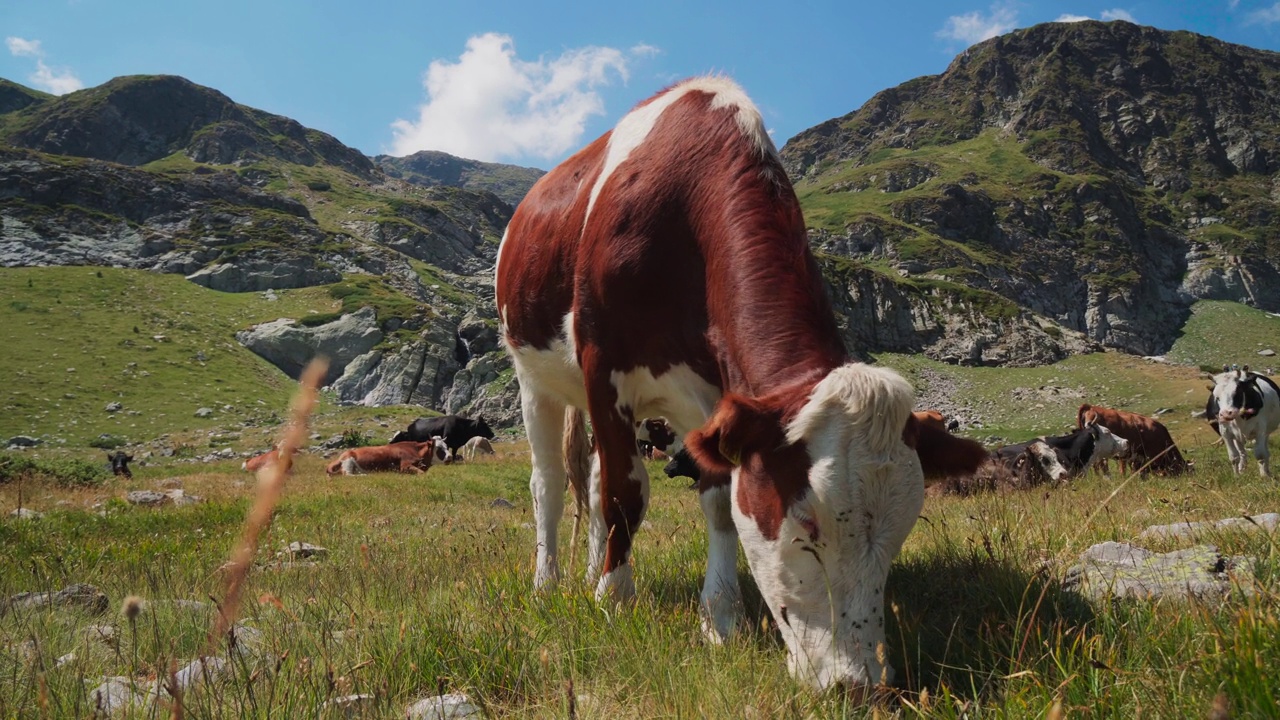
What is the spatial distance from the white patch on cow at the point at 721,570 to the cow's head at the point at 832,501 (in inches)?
29.1

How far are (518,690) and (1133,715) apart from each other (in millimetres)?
1936

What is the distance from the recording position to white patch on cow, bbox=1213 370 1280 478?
13508 mm

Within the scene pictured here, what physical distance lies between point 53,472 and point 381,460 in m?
9.63

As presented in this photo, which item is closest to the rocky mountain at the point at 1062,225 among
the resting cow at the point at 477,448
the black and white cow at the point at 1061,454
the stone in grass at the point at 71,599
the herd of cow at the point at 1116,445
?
the herd of cow at the point at 1116,445

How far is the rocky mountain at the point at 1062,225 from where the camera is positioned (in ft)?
274

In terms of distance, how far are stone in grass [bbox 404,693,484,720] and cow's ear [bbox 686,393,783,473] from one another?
48.9 inches

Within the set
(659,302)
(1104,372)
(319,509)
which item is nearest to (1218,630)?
(659,302)

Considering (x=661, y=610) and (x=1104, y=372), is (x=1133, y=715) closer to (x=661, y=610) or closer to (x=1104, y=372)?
(x=661, y=610)

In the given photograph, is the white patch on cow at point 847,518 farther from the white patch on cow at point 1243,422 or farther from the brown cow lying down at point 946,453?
the white patch on cow at point 1243,422

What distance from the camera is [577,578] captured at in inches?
161

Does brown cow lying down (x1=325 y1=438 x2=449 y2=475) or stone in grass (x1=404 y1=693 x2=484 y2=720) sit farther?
brown cow lying down (x1=325 y1=438 x2=449 y2=475)

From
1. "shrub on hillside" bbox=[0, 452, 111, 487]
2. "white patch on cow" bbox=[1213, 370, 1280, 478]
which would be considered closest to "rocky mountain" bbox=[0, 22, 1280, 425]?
"shrub on hillside" bbox=[0, 452, 111, 487]

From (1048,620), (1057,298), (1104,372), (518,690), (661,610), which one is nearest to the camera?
(518,690)

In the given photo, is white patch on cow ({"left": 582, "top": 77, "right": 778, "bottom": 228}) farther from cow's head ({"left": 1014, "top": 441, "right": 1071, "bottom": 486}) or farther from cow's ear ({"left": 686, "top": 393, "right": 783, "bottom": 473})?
cow's head ({"left": 1014, "top": 441, "right": 1071, "bottom": 486})
